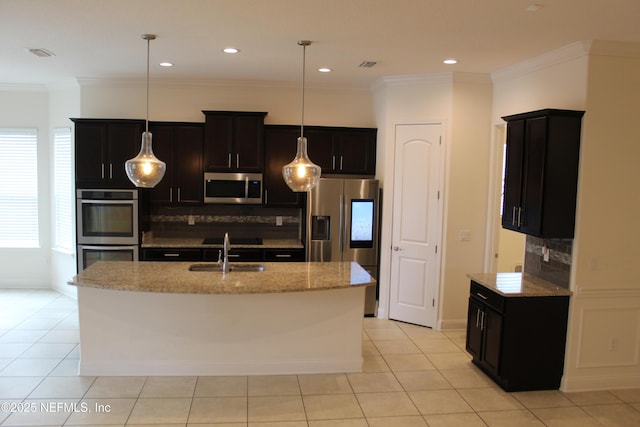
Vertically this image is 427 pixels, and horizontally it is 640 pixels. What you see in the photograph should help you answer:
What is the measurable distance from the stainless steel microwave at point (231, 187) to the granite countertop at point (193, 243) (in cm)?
56

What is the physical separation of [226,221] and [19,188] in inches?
123

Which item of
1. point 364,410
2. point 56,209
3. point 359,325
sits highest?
point 56,209

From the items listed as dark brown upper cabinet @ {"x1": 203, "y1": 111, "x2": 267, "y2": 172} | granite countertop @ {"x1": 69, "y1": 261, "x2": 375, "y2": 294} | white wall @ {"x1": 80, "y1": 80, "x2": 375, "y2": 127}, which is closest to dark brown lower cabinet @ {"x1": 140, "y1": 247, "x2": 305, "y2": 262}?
dark brown upper cabinet @ {"x1": 203, "y1": 111, "x2": 267, "y2": 172}

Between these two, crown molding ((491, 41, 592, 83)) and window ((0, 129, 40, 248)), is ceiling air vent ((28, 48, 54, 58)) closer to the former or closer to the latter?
window ((0, 129, 40, 248))

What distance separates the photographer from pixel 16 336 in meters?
5.16

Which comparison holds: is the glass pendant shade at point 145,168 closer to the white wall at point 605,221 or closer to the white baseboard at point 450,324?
the white wall at point 605,221

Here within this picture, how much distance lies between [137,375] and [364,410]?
6.41 ft

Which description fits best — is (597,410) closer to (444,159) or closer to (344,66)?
(444,159)

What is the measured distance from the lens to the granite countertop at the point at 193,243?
594 centimetres

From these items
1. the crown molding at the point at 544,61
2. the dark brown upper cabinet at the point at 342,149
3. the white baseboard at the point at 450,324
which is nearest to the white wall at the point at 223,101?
the dark brown upper cabinet at the point at 342,149

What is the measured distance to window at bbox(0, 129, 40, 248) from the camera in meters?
7.00

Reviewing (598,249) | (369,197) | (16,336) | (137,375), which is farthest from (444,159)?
(16,336)

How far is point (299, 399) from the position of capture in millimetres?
3922

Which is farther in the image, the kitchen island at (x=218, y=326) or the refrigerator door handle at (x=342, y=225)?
the refrigerator door handle at (x=342, y=225)
